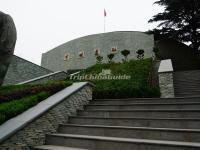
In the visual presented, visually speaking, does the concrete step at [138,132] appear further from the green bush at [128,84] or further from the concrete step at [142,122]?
the green bush at [128,84]

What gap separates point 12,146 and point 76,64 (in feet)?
73.0

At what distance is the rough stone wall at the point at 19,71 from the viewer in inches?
594

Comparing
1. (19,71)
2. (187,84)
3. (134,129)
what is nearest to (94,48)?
(19,71)

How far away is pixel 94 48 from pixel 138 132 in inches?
853

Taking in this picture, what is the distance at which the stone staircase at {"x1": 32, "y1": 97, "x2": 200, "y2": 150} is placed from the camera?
4.27 metres

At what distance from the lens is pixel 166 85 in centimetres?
1057

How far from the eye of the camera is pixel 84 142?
4.76 metres

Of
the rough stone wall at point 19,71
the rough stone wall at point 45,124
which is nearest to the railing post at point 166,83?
the rough stone wall at point 45,124

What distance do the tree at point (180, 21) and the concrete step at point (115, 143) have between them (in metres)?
19.0

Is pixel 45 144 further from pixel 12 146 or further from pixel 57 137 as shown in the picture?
pixel 12 146

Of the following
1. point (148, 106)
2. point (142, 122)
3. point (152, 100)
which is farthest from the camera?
point (152, 100)

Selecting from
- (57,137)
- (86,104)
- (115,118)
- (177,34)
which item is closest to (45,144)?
(57,137)

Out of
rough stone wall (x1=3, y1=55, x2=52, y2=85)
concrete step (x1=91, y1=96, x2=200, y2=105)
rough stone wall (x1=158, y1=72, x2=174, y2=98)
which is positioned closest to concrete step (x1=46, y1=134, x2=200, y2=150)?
concrete step (x1=91, y1=96, x2=200, y2=105)

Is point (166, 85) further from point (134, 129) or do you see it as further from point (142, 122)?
point (134, 129)
